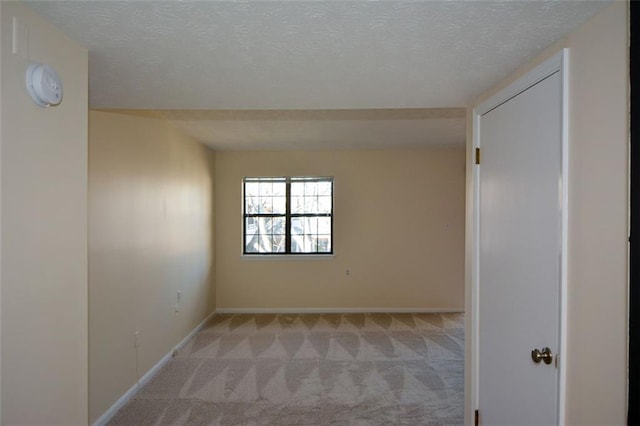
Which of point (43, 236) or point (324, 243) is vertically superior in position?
point (43, 236)

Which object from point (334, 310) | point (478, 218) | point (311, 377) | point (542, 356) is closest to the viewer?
point (542, 356)

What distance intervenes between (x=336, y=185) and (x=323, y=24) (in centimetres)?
458

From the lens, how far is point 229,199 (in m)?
5.94

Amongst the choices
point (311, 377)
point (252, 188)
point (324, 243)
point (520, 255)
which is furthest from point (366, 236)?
point (520, 255)

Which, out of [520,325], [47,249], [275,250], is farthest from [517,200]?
[275,250]

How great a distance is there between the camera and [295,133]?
15.5 ft

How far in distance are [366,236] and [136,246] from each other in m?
3.49

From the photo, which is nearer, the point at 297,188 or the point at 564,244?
the point at 564,244

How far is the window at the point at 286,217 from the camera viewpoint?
19.8ft

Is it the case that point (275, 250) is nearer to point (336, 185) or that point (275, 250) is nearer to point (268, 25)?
point (336, 185)

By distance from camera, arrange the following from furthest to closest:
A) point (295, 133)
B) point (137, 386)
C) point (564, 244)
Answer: point (295, 133) → point (137, 386) → point (564, 244)

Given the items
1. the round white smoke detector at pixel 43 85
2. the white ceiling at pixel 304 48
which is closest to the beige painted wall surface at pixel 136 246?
the white ceiling at pixel 304 48

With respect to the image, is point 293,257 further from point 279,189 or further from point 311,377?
point 311,377

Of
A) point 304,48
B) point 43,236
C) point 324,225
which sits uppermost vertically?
point 304,48
